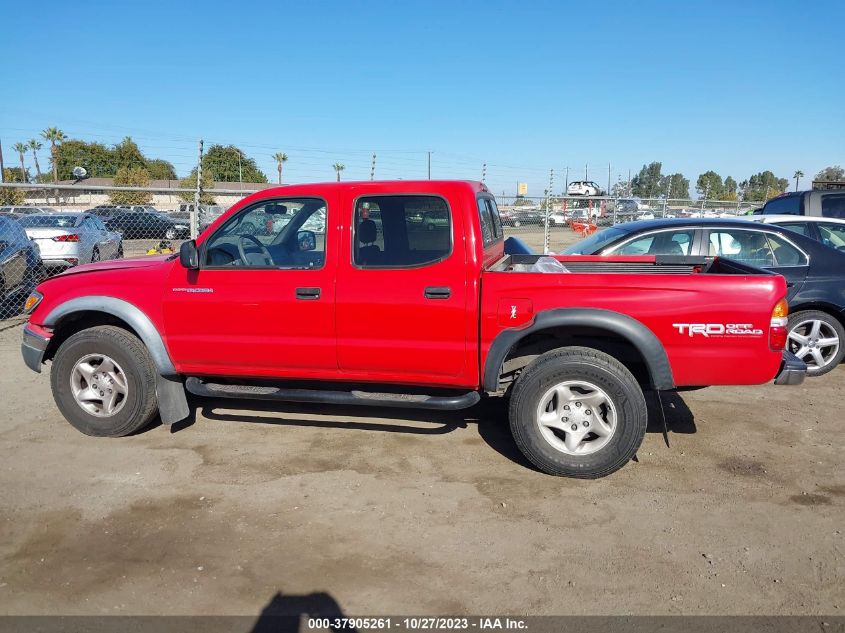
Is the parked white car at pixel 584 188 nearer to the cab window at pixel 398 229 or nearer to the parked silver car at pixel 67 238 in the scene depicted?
the parked silver car at pixel 67 238

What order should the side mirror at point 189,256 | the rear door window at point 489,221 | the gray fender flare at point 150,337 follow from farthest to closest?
the gray fender flare at point 150,337, the rear door window at point 489,221, the side mirror at point 189,256

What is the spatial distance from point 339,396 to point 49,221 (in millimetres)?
11658

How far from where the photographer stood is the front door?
445cm

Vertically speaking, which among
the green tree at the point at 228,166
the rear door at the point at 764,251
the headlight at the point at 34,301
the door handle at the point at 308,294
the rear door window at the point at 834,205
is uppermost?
the green tree at the point at 228,166


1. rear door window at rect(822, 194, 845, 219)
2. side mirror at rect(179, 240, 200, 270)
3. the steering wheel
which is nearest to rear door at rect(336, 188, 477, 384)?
the steering wheel

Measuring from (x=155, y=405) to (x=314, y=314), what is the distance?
152cm

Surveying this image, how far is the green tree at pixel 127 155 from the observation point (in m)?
70.0

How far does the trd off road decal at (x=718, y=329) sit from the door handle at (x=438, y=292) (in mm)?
1412

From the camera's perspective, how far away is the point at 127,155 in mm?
70938

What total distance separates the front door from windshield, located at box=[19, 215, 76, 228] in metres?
9.81

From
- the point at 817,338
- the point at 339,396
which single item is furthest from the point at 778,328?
the point at 817,338

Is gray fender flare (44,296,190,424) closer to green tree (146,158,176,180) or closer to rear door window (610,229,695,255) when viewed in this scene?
rear door window (610,229,695,255)

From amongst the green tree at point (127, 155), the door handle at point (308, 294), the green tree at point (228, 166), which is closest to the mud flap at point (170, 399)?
the door handle at point (308, 294)

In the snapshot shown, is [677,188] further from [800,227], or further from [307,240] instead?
[307,240]
